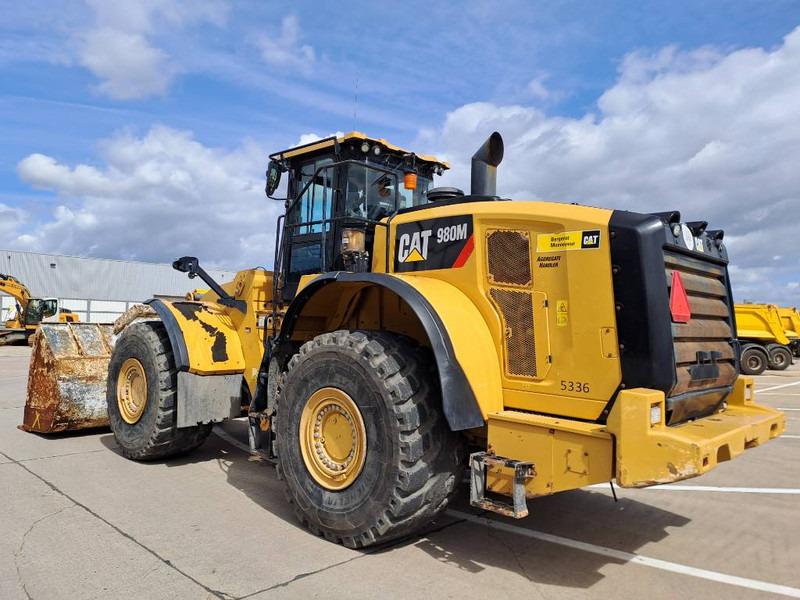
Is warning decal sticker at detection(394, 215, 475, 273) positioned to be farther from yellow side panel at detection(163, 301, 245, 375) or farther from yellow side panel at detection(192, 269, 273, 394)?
yellow side panel at detection(163, 301, 245, 375)

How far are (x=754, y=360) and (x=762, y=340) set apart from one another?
29.1 inches

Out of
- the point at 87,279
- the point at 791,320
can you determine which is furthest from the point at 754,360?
the point at 87,279

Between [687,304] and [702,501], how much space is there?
7.89 feet

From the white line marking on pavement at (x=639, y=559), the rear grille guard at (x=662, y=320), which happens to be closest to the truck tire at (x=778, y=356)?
the rear grille guard at (x=662, y=320)

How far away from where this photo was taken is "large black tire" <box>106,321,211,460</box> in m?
5.89

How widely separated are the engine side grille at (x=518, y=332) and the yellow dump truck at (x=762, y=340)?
63.0ft

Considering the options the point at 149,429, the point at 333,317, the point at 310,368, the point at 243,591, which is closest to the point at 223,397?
the point at 149,429

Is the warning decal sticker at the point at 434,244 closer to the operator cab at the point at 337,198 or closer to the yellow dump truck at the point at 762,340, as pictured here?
the operator cab at the point at 337,198

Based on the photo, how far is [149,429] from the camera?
5.96m

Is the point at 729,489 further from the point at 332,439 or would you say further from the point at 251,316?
the point at 251,316

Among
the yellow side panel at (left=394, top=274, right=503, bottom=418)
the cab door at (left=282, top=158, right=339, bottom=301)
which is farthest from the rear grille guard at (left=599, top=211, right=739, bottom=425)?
the cab door at (left=282, top=158, right=339, bottom=301)

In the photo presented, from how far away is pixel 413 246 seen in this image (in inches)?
179

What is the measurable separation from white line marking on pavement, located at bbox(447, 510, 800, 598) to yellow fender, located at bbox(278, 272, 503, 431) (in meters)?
1.20

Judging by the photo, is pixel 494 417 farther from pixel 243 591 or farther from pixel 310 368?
pixel 243 591
